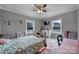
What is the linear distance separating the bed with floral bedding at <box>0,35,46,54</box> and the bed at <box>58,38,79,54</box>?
0.94 ft

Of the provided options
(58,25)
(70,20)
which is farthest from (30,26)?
(70,20)

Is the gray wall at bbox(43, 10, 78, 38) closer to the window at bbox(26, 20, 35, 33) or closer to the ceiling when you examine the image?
the ceiling

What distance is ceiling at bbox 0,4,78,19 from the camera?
5.67 ft

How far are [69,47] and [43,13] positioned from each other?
0.66 metres

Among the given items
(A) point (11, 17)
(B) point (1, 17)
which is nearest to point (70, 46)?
(A) point (11, 17)

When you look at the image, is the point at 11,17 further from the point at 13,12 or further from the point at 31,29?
the point at 31,29

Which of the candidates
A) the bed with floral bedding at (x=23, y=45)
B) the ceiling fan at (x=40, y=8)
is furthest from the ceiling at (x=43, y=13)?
the bed with floral bedding at (x=23, y=45)

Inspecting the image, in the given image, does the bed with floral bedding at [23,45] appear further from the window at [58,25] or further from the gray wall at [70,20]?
the gray wall at [70,20]

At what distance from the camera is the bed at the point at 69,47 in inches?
67.7

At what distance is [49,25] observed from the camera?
184 centimetres

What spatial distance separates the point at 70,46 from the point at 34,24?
66 centimetres

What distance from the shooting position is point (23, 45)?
1.73 metres

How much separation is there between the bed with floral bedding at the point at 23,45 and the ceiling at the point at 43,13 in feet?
1.21
